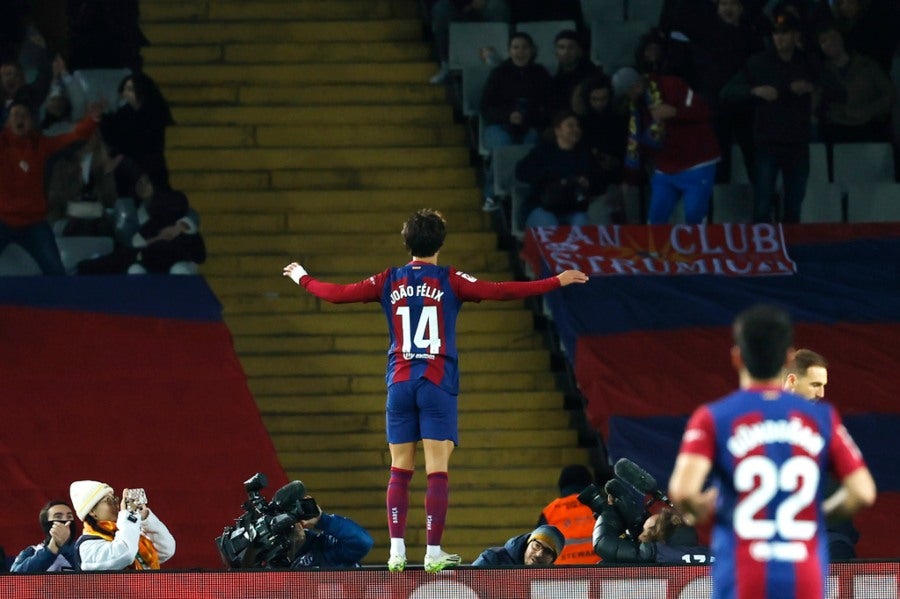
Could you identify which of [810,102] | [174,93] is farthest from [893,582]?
[174,93]

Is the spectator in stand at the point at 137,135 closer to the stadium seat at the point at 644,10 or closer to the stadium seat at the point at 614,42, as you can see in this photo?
the stadium seat at the point at 614,42

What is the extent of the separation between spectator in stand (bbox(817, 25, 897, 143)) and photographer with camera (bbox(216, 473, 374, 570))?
7384mm

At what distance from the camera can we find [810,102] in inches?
592

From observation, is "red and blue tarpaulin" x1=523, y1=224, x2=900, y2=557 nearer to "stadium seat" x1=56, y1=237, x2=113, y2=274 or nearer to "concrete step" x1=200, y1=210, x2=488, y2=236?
"concrete step" x1=200, y1=210, x2=488, y2=236

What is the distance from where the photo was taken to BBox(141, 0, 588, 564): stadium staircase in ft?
45.9

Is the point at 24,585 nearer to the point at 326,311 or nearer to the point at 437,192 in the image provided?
the point at 326,311

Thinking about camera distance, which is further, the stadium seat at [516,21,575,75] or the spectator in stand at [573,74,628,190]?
the stadium seat at [516,21,575,75]

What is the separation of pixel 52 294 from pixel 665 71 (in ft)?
16.2

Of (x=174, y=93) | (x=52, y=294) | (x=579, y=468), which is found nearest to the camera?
(x=579, y=468)

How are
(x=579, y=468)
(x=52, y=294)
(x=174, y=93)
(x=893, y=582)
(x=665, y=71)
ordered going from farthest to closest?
1. (x=174, y=93)
2. (x=665, y=71)
3. (x=52, y=294)
4. (x=579, y=468)
5. (x=893, y=582)

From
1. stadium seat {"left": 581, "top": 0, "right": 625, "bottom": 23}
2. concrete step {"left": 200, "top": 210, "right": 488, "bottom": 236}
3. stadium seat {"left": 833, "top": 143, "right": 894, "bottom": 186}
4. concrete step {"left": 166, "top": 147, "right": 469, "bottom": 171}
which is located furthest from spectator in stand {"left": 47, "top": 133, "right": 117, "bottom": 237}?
stadium seat {"left": 833, "top": 143, "right": 894, "bottom": 186}

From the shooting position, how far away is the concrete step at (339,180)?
16.2m

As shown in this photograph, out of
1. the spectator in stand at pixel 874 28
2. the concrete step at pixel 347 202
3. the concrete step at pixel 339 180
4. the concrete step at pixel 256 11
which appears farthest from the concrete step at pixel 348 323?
the spectator in stand at pixel 874 28

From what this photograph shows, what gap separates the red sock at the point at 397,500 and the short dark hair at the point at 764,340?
10.5 ft
